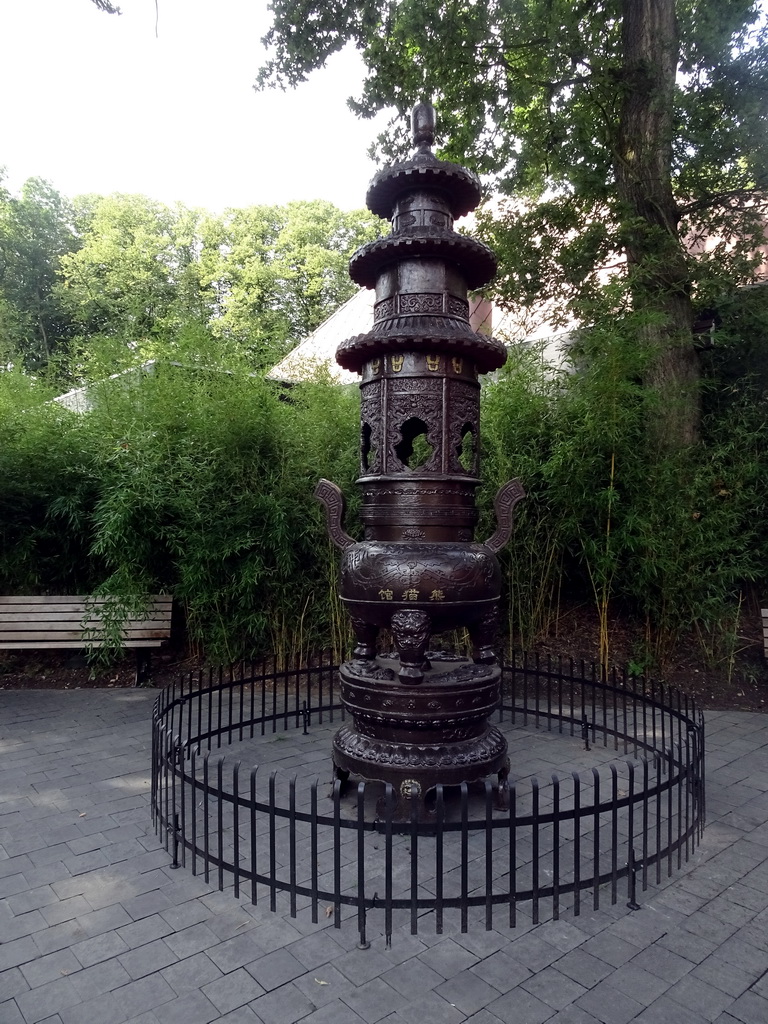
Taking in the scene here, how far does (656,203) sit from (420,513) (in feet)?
16.3

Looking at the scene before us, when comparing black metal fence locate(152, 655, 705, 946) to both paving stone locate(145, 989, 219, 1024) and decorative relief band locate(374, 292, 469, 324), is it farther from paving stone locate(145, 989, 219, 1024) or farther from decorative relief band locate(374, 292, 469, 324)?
decorative relief band locate(374, 292, 469, 324)

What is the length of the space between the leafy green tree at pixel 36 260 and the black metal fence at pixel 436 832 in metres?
19.6

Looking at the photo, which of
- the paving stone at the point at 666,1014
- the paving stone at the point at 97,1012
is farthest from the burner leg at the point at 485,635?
the paving stone at the point at 97,1012

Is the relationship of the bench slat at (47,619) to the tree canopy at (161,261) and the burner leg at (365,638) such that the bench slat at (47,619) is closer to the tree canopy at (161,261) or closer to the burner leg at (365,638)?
the burner leg at (365,638)

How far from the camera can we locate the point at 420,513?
3627 mm

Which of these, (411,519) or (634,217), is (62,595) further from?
(634,217)

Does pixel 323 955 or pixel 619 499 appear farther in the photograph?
pixel 619 499

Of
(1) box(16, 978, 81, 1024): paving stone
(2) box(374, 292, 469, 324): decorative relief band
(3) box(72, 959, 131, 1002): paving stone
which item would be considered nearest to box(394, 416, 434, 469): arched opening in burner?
(2) box(374, 292, 469, 324): decorative relief band

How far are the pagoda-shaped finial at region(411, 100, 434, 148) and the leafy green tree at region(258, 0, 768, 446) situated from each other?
2966 mm

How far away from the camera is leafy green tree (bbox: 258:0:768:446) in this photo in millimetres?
6207

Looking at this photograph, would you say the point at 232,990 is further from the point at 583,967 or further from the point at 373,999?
the point at 583,967

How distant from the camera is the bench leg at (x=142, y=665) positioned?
622cm

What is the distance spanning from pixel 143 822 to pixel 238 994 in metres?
1.54

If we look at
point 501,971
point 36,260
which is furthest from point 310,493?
point 36,260
